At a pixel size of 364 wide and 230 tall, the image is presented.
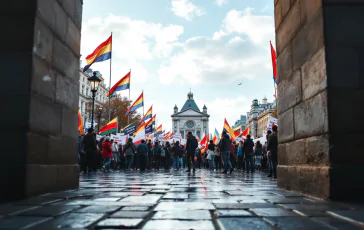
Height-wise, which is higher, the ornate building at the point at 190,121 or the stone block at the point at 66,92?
the ornate building at the point at 190,121

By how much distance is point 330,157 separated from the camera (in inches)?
156

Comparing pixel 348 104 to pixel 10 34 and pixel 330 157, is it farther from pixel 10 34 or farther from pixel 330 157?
pixel 10 34

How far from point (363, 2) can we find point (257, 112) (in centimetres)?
11803

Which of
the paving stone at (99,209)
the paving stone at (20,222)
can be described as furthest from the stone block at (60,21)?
the paving stone at (20,222)

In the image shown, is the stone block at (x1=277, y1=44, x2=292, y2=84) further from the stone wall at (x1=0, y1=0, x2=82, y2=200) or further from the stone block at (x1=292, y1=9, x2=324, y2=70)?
the stone wall at (x1=0, y1=0, x2=82, y2=200)

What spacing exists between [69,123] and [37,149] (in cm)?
126

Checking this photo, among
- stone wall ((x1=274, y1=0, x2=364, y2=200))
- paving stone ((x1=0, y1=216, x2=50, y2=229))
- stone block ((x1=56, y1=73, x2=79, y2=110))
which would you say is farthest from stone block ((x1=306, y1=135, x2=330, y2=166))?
stone block ((x1=56, y1=73, x2=79, y2=110))

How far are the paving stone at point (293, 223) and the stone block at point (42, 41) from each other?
141 inches

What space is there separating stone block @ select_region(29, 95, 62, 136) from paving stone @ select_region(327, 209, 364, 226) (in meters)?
3.62

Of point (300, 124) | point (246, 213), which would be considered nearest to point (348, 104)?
point (300, 124)

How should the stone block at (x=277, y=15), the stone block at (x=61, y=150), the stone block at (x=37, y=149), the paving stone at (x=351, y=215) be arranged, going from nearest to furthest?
the paving stone at (x=351, y=215) < the stone block at (x=37, y=149) < the stone block at (x=61, y=150) < the stone block at (x=277, y=15)

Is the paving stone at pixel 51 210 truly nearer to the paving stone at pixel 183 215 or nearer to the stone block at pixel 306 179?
the paving stone at pixel 183 215

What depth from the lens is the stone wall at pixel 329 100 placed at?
3969mm

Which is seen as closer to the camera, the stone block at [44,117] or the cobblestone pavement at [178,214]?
the cobblestone pavement at [178,214]
